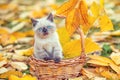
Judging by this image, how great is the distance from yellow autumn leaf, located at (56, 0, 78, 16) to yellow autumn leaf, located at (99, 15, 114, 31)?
0.95 feet

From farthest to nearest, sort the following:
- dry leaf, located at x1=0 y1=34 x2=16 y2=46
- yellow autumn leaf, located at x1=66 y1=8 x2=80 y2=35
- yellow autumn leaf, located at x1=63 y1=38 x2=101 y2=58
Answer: dry leaf, located at x1=0 y1=34 x2=16 y2=46 → yellow autumn leaf, located at x1=63 y1=38 x2=101 y2=58 → yellow autumn leaf, located at x1=66 y1=8 x2=80 y2=35

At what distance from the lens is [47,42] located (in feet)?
11.3

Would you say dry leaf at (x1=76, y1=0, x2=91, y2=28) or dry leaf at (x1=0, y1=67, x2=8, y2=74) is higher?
dry leaf at (x1=76, y1=0, x2=91, y2=28)

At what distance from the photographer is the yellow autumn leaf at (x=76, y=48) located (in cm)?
369

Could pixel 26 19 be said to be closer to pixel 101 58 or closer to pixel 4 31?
pixel 4 31

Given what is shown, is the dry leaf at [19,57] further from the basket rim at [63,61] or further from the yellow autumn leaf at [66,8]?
the yellow autumn leaf at [66,8]

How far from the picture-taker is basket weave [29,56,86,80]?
134 inches

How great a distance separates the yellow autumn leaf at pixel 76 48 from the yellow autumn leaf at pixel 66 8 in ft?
1.38

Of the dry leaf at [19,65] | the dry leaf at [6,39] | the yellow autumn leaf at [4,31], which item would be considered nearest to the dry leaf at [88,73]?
the dry leaf at [19,65]

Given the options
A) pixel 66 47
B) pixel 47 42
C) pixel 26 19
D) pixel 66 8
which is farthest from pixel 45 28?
pixel 26 19

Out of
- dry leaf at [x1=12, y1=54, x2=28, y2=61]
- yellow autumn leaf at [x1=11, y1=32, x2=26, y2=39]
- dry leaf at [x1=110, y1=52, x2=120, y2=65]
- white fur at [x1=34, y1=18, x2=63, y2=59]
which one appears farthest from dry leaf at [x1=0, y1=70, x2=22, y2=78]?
yellow autumn leaf at [x1=11, y1=32, x2=26, y2=39]

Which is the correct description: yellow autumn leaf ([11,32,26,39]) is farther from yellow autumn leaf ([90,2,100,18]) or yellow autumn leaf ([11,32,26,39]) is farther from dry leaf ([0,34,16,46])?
yellow autumn leaf ([90,2,100,18])

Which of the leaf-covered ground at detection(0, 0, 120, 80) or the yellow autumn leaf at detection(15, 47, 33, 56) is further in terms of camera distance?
the yellow autumn leaf at detection(15, 47, 33, 56)

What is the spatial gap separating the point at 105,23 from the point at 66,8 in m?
0.35
